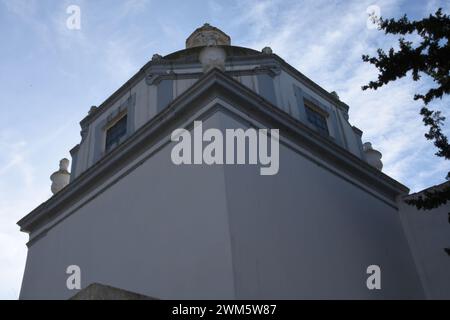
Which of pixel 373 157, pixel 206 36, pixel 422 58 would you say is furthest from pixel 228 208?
pixel 206 36

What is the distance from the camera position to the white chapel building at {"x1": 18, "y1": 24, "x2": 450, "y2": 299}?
9.07 metres

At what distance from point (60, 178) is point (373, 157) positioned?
814 cm

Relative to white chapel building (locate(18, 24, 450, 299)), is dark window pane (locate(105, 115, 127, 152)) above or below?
above

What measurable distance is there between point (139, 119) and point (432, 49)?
667 centimetres

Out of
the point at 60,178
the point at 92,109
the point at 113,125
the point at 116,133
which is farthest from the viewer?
the point at 92,109

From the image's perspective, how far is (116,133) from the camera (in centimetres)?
1343

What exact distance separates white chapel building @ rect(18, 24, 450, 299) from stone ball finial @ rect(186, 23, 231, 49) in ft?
7.28

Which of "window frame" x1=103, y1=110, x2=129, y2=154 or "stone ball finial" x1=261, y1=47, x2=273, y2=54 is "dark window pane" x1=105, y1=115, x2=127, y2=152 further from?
"stone ball finial" x1=261, y1=47, x2=273, y2=54

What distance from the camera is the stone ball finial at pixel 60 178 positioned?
45.0 feet

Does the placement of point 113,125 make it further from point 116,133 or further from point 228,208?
point 228,208

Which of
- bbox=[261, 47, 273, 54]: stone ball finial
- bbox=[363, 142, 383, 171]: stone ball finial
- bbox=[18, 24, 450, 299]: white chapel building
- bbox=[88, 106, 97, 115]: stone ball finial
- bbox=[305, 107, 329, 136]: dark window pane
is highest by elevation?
bbox=[261, 47, 273, 54]: stone ball finial

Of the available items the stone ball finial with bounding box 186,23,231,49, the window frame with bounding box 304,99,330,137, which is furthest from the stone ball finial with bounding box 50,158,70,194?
the window frame with bounding box 304,99,330,137
